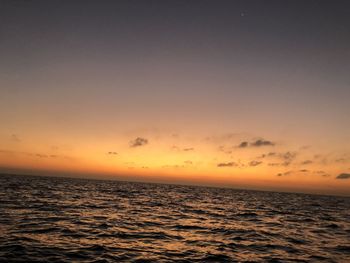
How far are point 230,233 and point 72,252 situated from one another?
11930 mm

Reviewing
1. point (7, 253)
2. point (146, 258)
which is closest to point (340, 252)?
point (146, 258)

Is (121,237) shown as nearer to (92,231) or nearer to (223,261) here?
(92,231)

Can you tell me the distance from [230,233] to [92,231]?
9721 mm

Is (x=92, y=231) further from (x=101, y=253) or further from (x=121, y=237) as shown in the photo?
(x=101, y=253)

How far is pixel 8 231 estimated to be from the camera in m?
17.6

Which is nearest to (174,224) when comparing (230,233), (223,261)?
(230,233)

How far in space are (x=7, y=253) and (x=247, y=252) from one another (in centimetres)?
1200

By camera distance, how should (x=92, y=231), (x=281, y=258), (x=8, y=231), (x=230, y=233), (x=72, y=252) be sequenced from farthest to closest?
(x=230, y=233) → (x=92, y=231) → (x=8, y=231) → (x=281, y=258) → (x=72, y=252)

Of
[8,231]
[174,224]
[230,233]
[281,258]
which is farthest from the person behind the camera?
[174,224]

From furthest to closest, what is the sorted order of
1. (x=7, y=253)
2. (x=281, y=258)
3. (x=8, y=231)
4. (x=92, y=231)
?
(x=92, y=231)
(x=8, y=231)
(x=281, y=258)
(x=7, y=253)

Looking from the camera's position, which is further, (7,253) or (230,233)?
(230,233)

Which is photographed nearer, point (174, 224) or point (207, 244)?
point (207, 244)

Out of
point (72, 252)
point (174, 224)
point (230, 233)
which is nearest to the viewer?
point (72, 252)

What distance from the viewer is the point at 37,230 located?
733 inches
